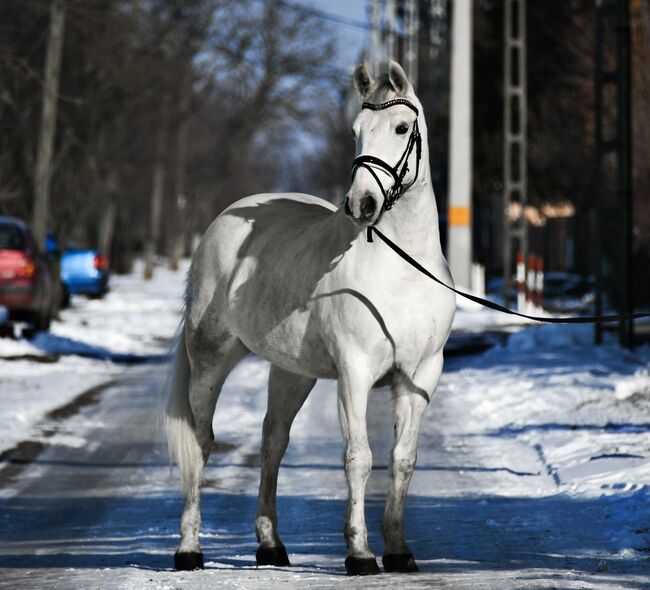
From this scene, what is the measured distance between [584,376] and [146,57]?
30837 millimetres

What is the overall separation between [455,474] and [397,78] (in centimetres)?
419

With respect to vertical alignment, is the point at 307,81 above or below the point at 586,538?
above

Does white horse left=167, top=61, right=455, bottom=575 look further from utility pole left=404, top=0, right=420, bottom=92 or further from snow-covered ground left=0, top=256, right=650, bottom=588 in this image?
utility pole left=404, top=0, right=420, bottom=92

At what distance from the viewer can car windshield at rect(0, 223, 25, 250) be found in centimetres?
2142

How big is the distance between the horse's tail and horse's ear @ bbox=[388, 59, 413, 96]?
2.16m

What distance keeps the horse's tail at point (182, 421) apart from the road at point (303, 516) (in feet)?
1.41

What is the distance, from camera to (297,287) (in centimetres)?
665

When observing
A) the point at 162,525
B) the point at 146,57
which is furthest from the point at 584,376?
the point at 146,57

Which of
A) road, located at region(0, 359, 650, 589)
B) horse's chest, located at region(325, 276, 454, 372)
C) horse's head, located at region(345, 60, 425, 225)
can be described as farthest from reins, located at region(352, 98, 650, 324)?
road, located at region(0, 359, 650, 589)

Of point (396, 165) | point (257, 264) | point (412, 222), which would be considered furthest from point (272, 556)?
point (396, 165)

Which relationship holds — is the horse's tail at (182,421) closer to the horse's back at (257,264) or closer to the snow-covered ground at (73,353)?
the horse's back at (257,264)

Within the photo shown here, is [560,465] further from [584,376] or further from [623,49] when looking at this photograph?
[623,49]

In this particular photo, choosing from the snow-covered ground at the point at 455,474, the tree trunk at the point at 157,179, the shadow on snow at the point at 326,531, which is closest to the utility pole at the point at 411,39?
the tree trunk at the point at 157,179

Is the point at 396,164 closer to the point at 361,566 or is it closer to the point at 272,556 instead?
the point at 361,566
